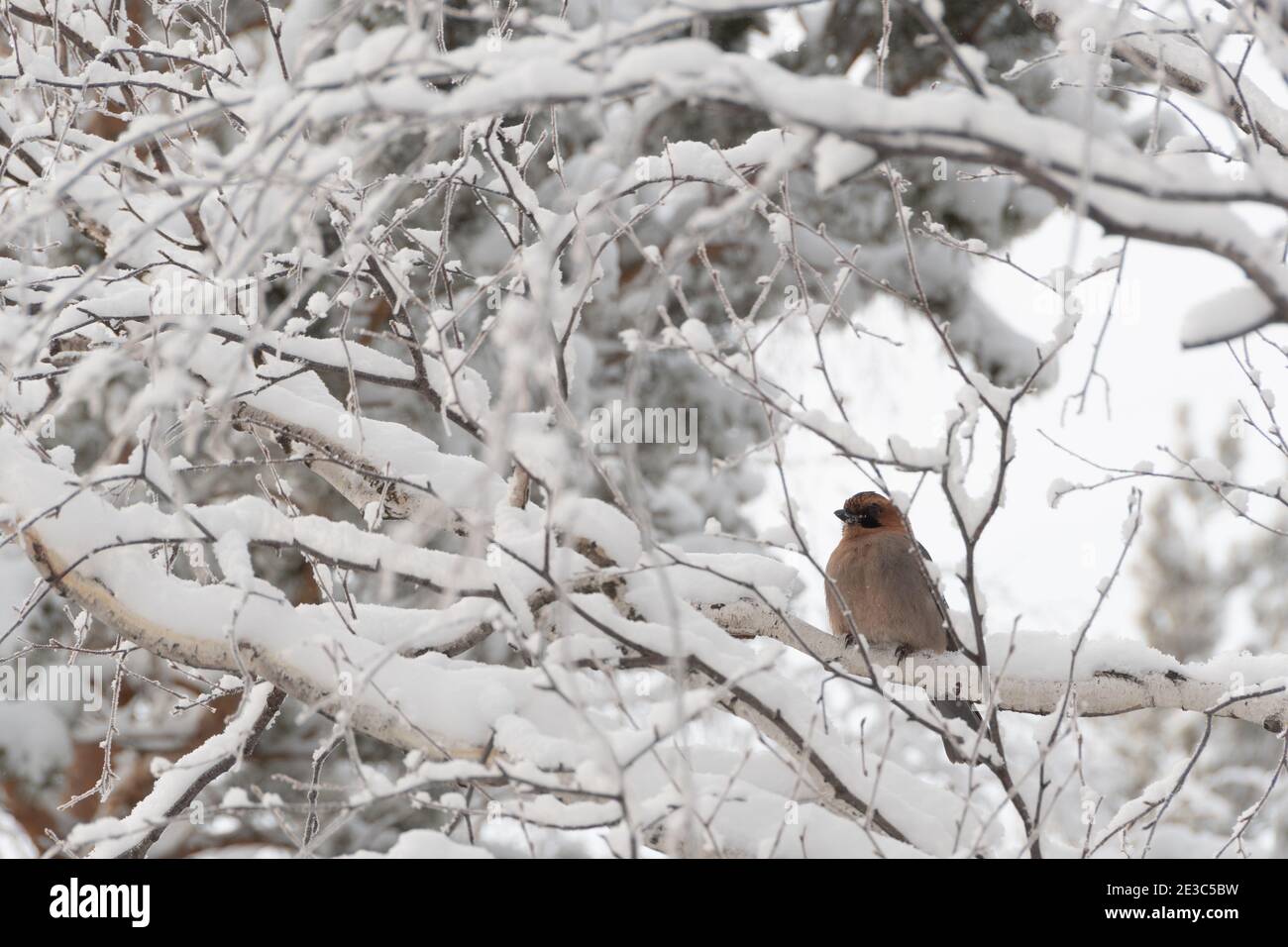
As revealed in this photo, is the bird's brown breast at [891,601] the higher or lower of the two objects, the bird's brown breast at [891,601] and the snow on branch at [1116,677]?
the higher

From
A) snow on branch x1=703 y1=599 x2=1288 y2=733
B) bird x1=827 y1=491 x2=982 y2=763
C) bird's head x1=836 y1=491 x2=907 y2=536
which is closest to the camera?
snow on branch x1=703 y1=599 x2=1288 y2=733

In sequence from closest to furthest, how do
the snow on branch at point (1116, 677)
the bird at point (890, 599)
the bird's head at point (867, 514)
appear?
the snow on branch at point (1116, 677) → the bird at point (890, 599) → the bird's head at point (867, 514)

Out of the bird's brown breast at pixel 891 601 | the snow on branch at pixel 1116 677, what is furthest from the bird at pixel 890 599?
the snow on branch at pixel 1116 677

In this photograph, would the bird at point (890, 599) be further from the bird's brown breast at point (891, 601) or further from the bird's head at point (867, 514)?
the bird's head at point (867, 514)

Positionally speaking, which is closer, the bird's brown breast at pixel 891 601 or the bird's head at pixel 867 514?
the bird's brown breast at pixel 891 601

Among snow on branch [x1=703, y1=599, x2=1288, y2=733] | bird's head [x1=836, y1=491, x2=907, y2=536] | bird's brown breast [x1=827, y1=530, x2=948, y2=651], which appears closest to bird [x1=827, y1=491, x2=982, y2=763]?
bird's brown breast [x1=827, y1=530, x2=948, y2=651]

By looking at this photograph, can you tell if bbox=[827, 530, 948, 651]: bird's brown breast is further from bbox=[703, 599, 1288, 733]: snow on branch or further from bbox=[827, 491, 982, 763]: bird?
bbox=[703, 599, 1288, 733]: snow on branch

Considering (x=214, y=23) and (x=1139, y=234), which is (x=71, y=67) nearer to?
(x=214, y=23)

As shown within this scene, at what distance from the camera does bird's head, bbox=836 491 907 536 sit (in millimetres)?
5406

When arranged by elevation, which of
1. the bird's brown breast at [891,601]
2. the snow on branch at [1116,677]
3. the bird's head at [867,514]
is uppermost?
the bird's head at [867,514]

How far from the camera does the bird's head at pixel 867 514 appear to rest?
213 inches

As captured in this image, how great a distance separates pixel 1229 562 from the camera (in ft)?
77.4

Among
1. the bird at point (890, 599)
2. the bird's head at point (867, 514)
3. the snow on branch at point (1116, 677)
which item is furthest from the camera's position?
the bird's head at point (867, 514)
